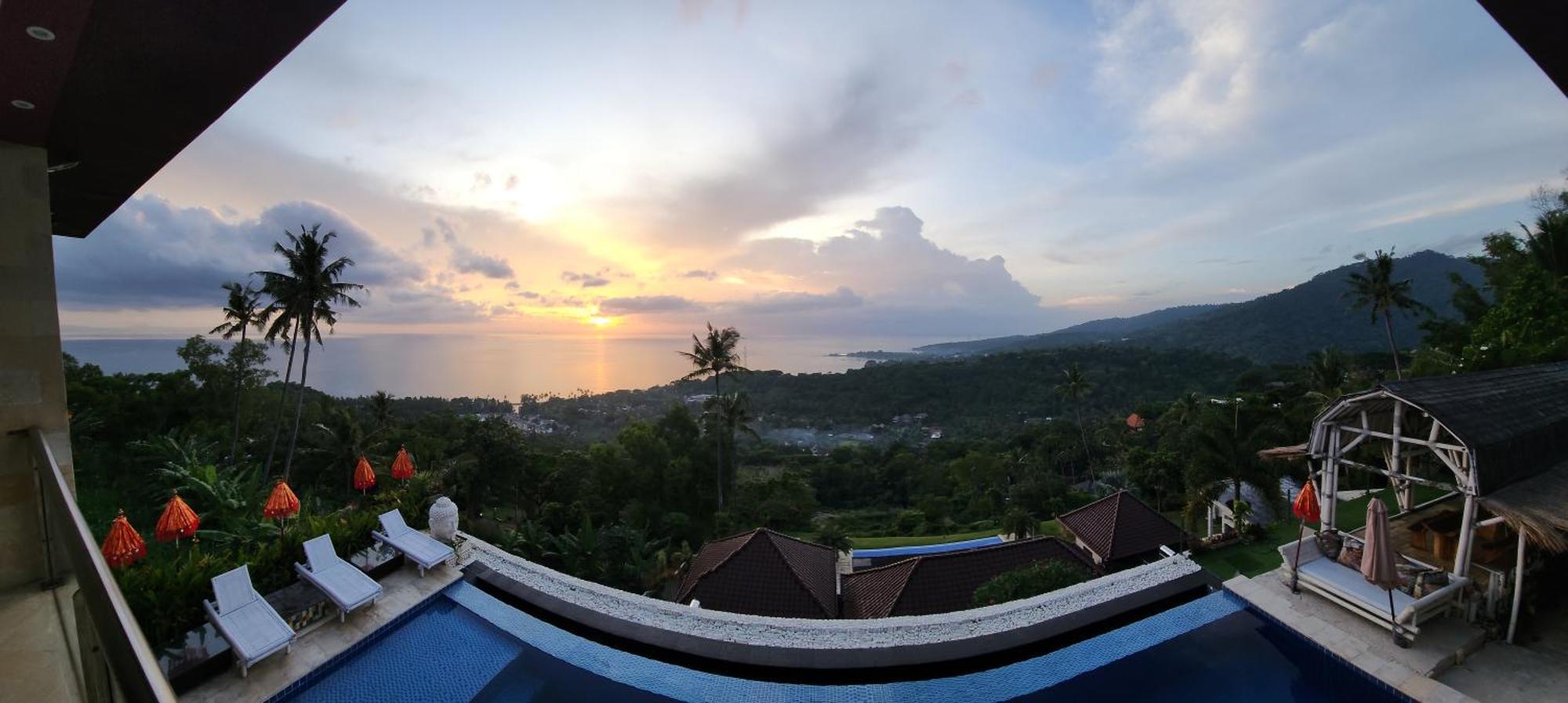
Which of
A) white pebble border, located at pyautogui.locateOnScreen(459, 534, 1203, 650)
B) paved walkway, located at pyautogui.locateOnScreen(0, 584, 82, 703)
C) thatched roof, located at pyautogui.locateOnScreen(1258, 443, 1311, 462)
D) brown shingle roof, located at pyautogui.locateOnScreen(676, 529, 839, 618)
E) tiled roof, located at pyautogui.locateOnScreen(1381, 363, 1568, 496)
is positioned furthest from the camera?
brown shingle roof, located at pyautogui.locateOnScreen(676, 529, 839, 618)

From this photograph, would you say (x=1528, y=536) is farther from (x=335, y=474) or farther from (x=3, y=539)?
(x=335, y=474)

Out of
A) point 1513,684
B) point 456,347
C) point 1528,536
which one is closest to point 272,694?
point 1513,684

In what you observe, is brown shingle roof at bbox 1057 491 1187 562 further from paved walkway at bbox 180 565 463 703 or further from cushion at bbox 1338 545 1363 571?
paved walkway at bbox 180 565 463 703

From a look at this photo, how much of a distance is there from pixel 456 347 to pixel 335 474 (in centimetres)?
8415

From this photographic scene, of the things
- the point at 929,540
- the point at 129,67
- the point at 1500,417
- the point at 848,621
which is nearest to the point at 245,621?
the point at 129,67

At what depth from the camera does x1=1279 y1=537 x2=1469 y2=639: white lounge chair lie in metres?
5.04

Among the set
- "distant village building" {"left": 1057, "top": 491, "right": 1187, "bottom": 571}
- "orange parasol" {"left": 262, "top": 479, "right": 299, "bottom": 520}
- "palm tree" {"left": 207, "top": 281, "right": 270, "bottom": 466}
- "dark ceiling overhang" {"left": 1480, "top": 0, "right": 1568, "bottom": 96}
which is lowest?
"distant village building" {"left": 1057, "top": 491, "right": 1187, "bottom": 571}

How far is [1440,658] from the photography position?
484 centimetres

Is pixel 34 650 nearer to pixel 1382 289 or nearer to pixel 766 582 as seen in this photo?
pixel 766 582

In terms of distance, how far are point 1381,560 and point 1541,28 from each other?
449cm

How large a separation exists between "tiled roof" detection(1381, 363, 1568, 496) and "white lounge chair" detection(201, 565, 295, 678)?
10.7 metres

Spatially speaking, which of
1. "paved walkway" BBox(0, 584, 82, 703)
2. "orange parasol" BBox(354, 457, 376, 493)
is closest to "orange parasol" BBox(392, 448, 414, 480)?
"orange parasol" BBox(354, 457, 376, 493)

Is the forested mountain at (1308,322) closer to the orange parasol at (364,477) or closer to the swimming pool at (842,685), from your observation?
the swimming pool at (842,685)

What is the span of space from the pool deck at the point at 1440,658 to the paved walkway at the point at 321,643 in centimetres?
881
